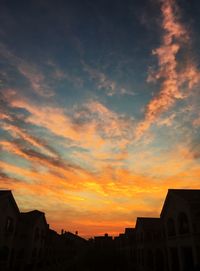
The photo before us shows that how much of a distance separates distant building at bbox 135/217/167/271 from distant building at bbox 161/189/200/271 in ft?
25.3

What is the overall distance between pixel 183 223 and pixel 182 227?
520 millimetres

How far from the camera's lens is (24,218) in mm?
43844

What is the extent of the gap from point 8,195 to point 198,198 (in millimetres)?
24745

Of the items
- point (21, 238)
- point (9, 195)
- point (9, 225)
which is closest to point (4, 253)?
point (9, 225)

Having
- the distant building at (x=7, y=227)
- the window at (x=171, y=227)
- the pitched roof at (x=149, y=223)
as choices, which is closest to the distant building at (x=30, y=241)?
the distant building at (x=7, y=227)

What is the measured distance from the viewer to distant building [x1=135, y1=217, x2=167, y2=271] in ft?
135

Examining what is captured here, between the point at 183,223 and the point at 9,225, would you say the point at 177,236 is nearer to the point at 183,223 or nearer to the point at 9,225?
the point at 183,223

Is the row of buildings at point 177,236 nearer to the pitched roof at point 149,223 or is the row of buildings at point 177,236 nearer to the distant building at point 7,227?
the pitched roof at point 149,223

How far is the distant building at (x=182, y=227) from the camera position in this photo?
2592 cm

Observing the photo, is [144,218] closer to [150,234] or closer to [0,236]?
[150,234]

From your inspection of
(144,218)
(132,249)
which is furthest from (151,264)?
(132,249)

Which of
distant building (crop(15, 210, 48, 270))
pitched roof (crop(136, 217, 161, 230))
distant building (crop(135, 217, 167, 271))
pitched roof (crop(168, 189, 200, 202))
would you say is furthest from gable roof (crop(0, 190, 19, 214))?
pitched roof (crop(136, 217, 161, 230))

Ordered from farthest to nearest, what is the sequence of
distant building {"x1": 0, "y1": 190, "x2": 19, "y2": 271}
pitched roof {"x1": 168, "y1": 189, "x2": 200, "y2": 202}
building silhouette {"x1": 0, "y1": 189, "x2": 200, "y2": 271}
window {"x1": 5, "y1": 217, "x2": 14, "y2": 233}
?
window {"x1": 5, "y1": 217, "x2": 14, "y2": 233}, distant building {"x1": 0, "y1": 190, "x2": 19, "y2": 271}, pitched roof {"x1": 168, "y1": 189, "x2": 200, "y2": 202}, building silhouette {"x1": 0, "y1": 189, "x2": 200, "y2": 271}

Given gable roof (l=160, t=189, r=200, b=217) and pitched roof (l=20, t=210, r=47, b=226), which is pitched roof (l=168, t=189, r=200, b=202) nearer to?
gable roof (l=160, t=189, r=200, b=217)
